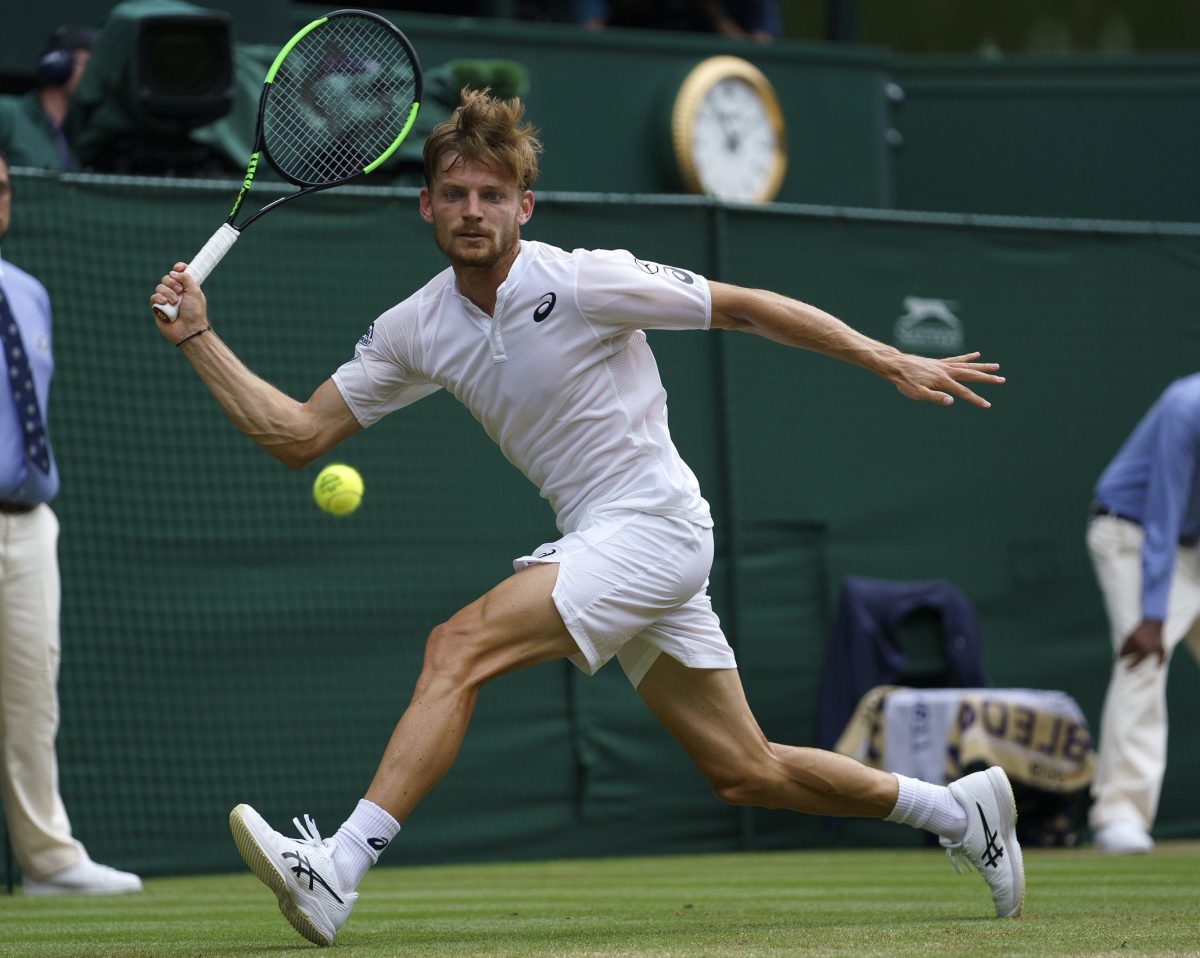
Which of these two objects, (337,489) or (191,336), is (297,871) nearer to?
(191,336)

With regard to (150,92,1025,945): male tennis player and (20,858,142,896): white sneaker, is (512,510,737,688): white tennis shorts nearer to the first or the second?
Result: (150,92,1025,945): male tennis player

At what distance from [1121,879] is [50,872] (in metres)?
3.54

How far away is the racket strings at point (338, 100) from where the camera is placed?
5543mm

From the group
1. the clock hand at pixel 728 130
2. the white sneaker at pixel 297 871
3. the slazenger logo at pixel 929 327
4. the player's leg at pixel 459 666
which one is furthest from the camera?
the clock hand at pixel 728 130

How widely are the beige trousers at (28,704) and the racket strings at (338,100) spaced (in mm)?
1848

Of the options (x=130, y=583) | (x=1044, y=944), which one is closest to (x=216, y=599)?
(x=130, y=583)

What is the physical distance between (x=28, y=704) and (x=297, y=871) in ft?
8.89

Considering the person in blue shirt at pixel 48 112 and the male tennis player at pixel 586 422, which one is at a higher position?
the person in blue shirt at pixel 48 112

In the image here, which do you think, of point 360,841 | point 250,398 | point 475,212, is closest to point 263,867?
point 360,841

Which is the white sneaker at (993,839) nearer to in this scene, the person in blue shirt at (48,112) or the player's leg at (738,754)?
the player's leg at (738,754)

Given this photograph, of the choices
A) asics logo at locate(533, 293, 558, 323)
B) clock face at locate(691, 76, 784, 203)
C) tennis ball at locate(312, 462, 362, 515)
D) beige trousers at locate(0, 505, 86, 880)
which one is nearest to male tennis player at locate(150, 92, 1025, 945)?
asics logo at locate(533, 293, 558, 323)

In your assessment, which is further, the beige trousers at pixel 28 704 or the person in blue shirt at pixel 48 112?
the person in blue shirt at pixel 48 112

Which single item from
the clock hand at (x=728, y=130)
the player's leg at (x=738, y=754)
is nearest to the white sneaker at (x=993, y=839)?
the player's leg at (x=738, y=754)

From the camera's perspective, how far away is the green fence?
786cm
